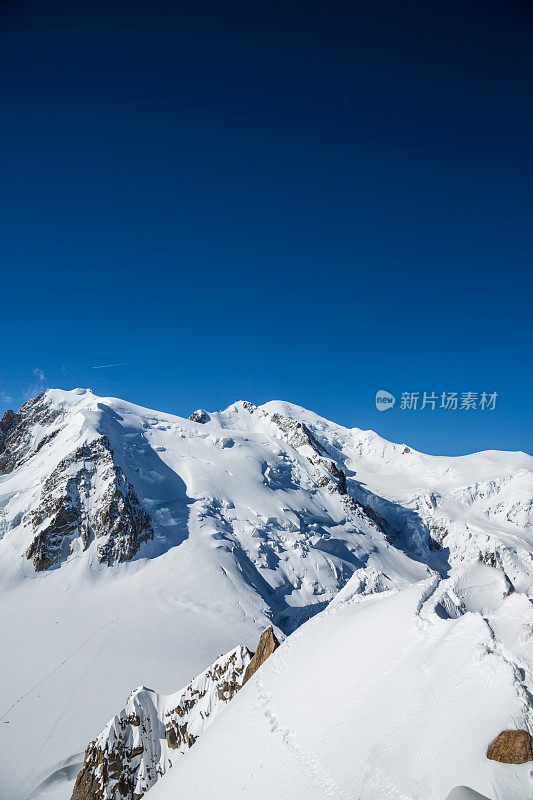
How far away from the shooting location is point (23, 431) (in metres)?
97.4

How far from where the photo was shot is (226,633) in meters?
51.3

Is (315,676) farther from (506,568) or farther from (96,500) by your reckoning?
(506,568)

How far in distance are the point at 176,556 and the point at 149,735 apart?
4508cm

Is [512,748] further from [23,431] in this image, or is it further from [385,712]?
[23,431]

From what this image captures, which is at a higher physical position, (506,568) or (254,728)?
(254,728)

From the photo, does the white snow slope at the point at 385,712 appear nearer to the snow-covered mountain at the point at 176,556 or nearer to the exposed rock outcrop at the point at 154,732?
the snow-covered mountain at the point at 176,556

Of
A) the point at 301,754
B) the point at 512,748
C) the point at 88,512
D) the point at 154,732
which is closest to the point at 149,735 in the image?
the point at 154,732

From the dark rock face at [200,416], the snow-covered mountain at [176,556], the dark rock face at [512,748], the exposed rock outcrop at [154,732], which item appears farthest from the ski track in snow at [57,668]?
the dark rock face at [200,416]

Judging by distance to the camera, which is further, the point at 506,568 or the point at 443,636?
the point at 506,568

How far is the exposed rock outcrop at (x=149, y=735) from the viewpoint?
2111 centimetres

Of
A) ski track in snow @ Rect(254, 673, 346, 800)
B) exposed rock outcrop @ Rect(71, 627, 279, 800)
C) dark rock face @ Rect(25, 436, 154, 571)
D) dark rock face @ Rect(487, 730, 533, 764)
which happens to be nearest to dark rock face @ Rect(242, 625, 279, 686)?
exposed rock outcrop @ Rect(71, 627, 279, 800)

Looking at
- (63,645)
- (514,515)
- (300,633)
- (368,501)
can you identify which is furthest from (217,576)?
(514,515)

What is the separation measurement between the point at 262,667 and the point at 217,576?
47.3 m

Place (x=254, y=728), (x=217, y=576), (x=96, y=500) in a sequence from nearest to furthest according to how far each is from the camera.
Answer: (x=254, y=728), (x=217, y=576), (x=96, y=500)
